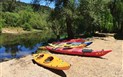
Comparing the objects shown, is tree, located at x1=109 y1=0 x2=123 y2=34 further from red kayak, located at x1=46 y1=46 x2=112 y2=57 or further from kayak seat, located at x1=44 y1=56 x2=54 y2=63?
kayak seat, located at x1=44 y1=56 x2=54 y2=63

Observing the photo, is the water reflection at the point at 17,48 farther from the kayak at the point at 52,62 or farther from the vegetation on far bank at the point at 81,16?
the kayak at the point at 52,62

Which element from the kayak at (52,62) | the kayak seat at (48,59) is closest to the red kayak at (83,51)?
the kayak at (52,62)

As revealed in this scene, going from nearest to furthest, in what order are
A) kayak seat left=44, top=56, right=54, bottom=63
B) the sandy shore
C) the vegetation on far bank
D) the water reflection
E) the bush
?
the sandy shore
kayak seat left=44, top=56, right=54, bottom=63
the water reflection
the vegetation on far bank
the bush

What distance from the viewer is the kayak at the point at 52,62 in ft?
57.2

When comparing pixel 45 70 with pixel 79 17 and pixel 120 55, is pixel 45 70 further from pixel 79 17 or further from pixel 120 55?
pixel 79 17

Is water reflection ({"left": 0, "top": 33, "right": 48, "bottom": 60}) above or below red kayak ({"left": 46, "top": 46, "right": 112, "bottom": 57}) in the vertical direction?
below

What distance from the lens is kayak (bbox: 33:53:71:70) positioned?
17.4 m

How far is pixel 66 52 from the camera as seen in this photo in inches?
929

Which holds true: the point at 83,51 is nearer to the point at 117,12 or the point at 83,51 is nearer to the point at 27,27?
the point at 117,12

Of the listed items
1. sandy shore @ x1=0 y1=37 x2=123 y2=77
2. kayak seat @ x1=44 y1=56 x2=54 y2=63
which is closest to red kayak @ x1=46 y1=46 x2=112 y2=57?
sandy shore @ x1=0 y1=37 x2=123 y2=77

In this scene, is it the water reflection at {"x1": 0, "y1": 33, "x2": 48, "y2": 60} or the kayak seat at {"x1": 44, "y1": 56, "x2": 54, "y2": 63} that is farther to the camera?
the water reflection at {"x1": 0, "y1": 33, "x2": 48, "y2": 60}

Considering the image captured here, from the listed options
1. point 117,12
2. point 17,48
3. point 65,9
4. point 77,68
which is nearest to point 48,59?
point 77,68

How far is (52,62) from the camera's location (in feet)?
62.3

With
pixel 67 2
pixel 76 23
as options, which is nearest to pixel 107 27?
pixel 76 23
